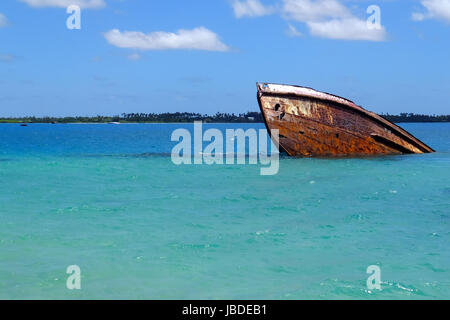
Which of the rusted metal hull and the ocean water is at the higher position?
the rusted metal hull

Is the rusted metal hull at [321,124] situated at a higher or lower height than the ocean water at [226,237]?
higher

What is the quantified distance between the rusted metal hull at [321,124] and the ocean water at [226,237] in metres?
4.24

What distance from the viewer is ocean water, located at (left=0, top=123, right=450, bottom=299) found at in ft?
22.2

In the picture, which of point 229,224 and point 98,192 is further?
point 98,192

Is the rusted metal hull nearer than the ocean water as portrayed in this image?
No

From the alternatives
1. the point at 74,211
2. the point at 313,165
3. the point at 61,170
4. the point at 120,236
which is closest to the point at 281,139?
the point at 313,165

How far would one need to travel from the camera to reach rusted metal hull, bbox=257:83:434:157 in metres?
21.3

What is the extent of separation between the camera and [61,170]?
72.6ft

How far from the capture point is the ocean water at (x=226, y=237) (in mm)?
6773

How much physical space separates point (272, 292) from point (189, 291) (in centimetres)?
100

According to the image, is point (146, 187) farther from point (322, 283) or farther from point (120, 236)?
point (322, 283)

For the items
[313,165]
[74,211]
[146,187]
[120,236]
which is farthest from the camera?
[313,165]

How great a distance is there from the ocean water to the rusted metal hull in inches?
167
